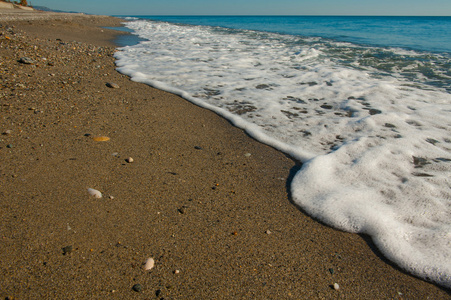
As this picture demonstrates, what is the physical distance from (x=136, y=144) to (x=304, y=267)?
6.40ft

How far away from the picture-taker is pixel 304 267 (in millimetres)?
1637

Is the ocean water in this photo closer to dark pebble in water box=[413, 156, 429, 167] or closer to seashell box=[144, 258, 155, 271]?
dark pebble in water box=[413, 156, 429, 167]

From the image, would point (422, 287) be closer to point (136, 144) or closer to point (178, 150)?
point (178, 150)

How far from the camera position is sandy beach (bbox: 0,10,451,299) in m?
1.48

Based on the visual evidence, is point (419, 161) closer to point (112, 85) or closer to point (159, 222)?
point (159, 222)

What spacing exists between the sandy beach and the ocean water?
174 millimetres

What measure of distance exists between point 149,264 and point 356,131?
281 cm

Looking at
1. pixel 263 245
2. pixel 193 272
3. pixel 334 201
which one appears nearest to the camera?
pixel 193 272

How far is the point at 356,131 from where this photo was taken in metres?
3.37

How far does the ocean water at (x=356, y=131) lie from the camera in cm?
196

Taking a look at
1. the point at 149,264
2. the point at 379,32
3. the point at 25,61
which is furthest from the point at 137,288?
the point at 379,32

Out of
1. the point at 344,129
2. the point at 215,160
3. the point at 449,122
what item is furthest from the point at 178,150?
the point at 449,122

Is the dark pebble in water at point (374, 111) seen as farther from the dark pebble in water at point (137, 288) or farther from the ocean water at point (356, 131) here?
the dark pebble in water at point (137, 288)

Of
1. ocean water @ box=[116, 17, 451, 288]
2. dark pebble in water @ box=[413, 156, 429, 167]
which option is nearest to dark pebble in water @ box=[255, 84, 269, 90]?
ocean water @ box=[116, 17, 451, 288]
